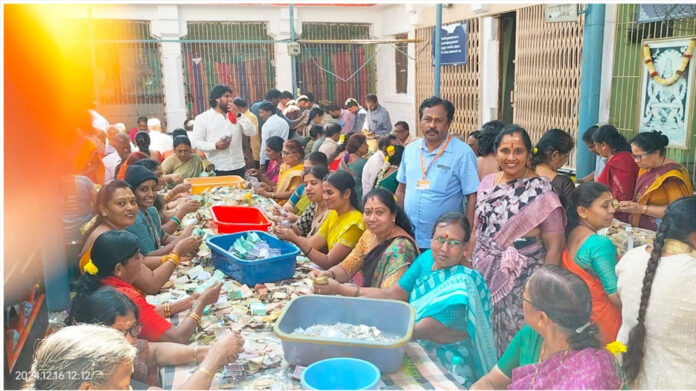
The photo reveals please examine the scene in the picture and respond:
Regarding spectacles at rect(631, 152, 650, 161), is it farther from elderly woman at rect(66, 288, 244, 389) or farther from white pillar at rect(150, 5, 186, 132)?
white pillar at rect(150, 5, 186, 132)

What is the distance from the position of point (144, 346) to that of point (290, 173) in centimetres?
316

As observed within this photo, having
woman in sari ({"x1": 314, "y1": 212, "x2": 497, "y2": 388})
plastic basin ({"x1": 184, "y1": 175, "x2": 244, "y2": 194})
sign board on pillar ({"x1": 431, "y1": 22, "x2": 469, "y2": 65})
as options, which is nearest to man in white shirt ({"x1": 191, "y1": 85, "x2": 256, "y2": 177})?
plastic basin ({"x1": 184, "y1": 175, "x2": 244, "y2": 194})

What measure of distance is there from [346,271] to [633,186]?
2.59 meters

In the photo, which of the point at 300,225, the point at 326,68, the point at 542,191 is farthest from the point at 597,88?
the point at 326,68

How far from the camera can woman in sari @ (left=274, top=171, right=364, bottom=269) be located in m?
3.21

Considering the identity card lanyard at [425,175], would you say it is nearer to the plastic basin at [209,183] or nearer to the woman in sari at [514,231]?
the woman in sari at [514,231]

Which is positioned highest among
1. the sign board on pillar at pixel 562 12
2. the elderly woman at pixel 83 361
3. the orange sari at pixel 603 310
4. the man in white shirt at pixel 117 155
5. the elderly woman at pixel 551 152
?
the sign board on pillar at pixel 562 12

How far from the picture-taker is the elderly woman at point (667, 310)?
1.92 m

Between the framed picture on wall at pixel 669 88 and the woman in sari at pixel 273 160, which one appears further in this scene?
the woman in sari at pixel 273 160

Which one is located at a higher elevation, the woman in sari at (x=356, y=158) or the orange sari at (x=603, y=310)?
the woman in sari at (x=356, y=158)

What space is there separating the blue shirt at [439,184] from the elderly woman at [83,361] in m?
2.23

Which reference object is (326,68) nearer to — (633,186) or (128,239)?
(633,186)

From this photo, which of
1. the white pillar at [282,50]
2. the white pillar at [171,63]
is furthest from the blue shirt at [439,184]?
the white pillar at [171,63]

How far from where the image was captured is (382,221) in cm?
279
